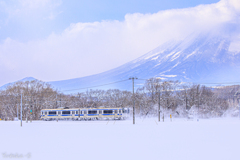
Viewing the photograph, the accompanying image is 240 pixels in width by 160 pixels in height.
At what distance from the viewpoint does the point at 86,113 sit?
53750 mm

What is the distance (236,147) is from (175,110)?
4935 centimetres

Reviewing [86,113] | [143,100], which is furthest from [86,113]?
[143,100]

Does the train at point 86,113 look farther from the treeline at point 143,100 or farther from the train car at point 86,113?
the treeline at point 143,100

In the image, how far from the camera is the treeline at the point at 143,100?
63281 millimetres

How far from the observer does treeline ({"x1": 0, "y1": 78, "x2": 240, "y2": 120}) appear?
63281mm

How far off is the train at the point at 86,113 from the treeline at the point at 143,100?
5.97 metres

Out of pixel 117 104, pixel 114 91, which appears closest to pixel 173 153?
pixel 117 104

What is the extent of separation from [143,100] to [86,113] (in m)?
20.7

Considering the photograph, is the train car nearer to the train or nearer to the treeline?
the train

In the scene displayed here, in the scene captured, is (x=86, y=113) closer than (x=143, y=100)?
Yes

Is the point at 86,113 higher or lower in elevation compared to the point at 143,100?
lower

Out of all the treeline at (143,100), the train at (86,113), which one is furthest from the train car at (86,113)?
the treeline at (143,100)

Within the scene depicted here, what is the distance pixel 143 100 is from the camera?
6969cm

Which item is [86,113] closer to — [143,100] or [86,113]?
[86,113]
